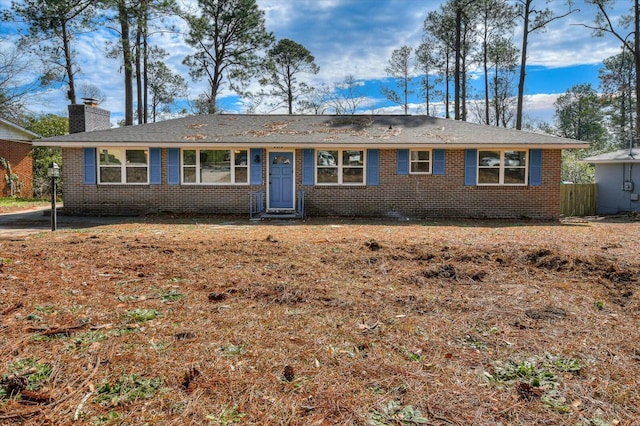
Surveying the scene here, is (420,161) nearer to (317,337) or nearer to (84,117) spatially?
(317,337)

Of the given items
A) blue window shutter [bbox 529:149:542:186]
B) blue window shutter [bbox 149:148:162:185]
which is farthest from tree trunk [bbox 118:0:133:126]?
blue window shutter [bbox 529:149:542:186]

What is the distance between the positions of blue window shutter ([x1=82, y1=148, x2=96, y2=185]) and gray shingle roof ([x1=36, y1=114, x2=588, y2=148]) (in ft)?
1.44

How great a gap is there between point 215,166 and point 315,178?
3.29 m

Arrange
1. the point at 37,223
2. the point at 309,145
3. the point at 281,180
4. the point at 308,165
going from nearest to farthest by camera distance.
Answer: the point at 37,223, the point at 309,145, the point at 308,165, the point at 281,180

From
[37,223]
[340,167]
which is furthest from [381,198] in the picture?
[37,223]

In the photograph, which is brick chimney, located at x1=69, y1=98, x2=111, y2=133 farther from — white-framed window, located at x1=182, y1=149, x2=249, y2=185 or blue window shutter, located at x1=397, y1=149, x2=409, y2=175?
blue window shutter, located at x1=397, y1=149, x2=409, y2=175

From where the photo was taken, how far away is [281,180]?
13938mm

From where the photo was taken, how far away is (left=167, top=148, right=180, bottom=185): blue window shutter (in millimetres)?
13633

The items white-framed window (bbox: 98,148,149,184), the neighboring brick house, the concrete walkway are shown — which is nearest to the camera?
the concrete walkway

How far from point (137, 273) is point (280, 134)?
9.43 meters

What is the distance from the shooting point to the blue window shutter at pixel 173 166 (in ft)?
44.7

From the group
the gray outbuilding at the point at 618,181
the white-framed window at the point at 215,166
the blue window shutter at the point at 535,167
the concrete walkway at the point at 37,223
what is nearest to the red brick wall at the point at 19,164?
the concrete walkway at the point at 37,223

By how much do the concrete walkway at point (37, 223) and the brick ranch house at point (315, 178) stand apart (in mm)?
894

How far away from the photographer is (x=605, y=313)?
13.8ft
